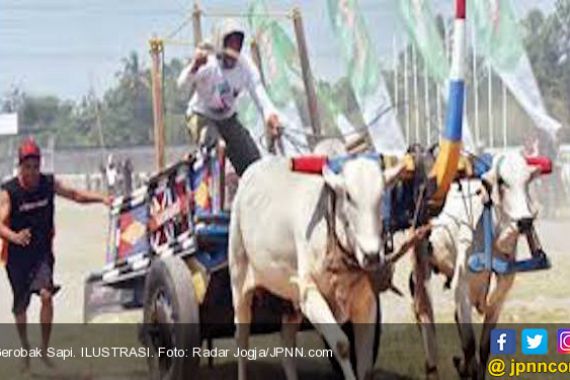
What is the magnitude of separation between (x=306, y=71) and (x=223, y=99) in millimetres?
1322

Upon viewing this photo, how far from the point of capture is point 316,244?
18.6 ft

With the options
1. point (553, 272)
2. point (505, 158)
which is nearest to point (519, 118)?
point (553, 272)

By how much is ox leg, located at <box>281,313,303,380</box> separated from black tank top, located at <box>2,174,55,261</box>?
88.7 inches

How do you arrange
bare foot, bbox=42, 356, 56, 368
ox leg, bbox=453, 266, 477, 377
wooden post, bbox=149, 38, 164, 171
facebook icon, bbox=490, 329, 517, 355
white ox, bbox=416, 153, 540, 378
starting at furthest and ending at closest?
bare foot, bbox=42, 356, 56, 368
wooden post, bbox=149, 38, 164, 171
facebook icon, bbox=490, 329, 517, 355
ox leg, bbox=453, 266, 477, 377
white ox, bbox=416, 153, 540, 378

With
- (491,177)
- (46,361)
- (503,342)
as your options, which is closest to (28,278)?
(46,361)

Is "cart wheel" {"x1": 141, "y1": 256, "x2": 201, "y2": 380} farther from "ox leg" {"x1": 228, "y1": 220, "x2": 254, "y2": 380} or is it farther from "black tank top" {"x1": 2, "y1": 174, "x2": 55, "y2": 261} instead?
"black tank top" {"x1": 2, "y1": 174, "x2": 55, "y2": 261}

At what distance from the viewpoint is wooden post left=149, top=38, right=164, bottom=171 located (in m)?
7.83

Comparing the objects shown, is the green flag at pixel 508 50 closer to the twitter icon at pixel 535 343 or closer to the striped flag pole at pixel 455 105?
the twitter icon at pixel 535 343

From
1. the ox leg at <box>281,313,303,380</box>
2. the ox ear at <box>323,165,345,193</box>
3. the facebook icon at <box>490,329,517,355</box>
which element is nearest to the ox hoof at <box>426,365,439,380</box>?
the facebook icon at <box>490,329,517,355</box>

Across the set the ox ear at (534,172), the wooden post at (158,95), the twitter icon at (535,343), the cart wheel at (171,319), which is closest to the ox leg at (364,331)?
the cart wheel at (171,319)

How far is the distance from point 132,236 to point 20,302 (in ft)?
3.85

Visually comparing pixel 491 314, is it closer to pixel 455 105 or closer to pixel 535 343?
pixel 535 343

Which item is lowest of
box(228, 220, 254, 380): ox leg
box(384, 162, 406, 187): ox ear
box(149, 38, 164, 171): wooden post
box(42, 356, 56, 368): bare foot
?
box(42, 356, 56, 368): bare foot

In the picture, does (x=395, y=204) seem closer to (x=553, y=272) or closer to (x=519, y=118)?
(x=553, y=272)
